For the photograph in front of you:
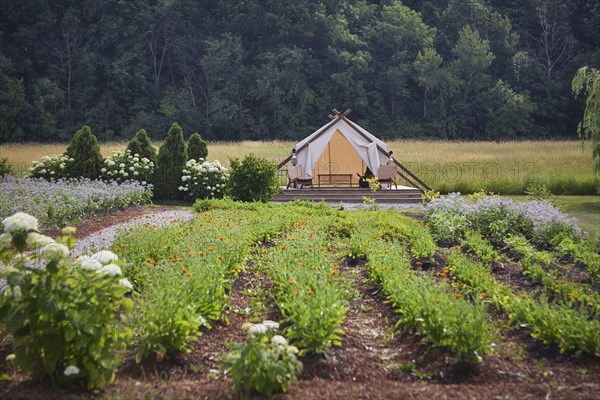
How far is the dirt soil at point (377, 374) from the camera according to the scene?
361 cm

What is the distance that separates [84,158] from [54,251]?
12.3m

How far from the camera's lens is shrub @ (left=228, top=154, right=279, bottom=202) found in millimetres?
13391

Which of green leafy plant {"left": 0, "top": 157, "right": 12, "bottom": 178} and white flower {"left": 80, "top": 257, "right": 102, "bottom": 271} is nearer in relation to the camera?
white flower {"left": 80, "top": 257, "right": 102, "bottom": 271}

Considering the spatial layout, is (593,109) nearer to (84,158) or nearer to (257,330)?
(84,158)

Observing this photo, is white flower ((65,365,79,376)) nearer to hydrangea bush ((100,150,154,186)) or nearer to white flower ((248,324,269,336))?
white flower ((248,324,269,336))

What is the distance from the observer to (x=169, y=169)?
15.0 m

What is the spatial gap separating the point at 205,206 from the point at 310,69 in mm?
26568

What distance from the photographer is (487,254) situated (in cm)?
716

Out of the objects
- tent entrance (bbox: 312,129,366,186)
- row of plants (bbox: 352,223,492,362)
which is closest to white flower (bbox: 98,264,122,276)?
row of plants (bbox: 352,223,492,362)

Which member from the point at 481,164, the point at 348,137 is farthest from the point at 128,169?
the point at 481,164

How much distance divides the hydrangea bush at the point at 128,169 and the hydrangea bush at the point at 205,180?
97cm

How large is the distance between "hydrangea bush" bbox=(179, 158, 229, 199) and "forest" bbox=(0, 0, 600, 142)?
66.3ft

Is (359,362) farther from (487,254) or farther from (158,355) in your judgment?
(487,254)

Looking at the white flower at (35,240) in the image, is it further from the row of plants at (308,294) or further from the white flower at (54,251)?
the row of plants at (308,294)
